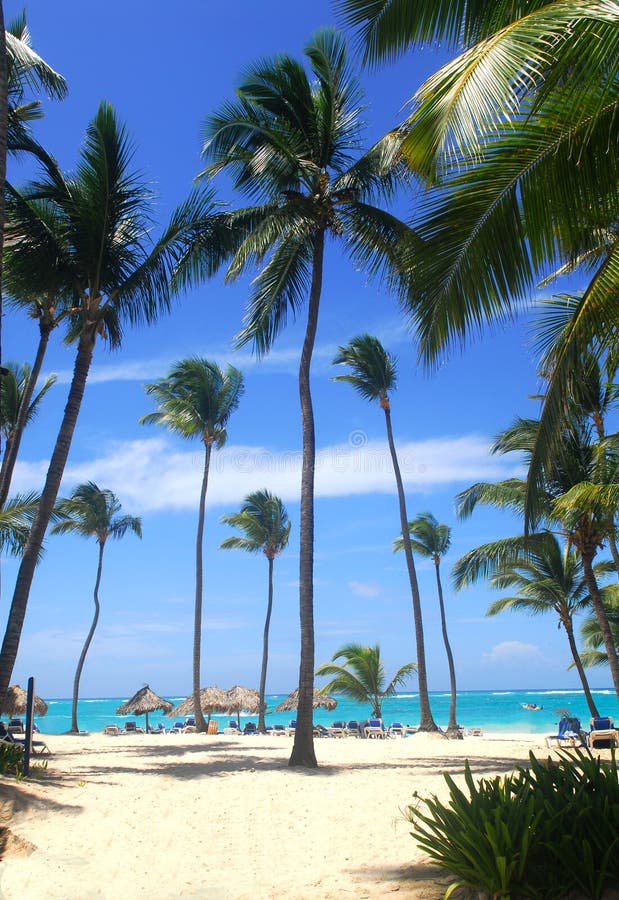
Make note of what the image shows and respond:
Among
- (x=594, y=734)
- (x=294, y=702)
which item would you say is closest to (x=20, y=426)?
(x=594, y=734)

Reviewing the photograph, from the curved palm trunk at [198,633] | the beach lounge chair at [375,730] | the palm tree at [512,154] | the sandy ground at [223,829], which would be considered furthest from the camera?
the beach lounge chair at [375,730]

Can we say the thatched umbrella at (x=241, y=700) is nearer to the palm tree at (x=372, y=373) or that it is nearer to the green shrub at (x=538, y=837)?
the palm tree at (x=372, y=373)

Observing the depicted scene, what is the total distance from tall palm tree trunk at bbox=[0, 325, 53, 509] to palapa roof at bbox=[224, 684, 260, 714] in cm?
2296

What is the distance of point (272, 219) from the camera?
1241cm

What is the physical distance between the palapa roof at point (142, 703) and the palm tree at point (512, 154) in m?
28.5

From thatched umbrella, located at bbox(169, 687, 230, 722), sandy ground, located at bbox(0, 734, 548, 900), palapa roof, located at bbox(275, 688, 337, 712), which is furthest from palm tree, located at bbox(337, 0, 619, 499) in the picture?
palapa roof, located at bbox(275, 688, 337, 712)

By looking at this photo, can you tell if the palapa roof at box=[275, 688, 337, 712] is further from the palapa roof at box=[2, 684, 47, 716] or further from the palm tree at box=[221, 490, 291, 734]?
the palapa roof at box=[2, 684, 47, 716]

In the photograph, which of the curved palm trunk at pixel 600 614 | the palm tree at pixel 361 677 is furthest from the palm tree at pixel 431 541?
the curved palm trunk at pixel 600 614

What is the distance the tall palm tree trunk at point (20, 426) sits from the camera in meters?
14.0

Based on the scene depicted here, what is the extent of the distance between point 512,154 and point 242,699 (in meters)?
34.5

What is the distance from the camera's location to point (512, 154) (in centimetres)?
407

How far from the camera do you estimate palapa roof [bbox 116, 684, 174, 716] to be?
2975 cm

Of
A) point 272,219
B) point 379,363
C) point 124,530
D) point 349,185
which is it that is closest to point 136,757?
point 272,219

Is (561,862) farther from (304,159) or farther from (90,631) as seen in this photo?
(90,631)
